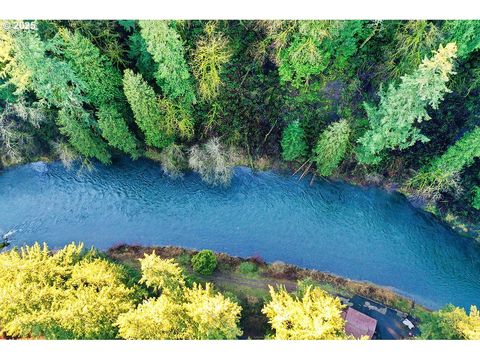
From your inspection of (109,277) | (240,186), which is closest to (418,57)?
(240,186)

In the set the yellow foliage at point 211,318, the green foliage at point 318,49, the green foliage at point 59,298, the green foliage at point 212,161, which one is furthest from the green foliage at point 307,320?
the green foliage at point 318,49

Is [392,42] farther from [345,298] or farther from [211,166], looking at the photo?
[345,298]

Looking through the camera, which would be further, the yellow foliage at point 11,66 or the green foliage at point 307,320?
the yellow foliage at point 11,66

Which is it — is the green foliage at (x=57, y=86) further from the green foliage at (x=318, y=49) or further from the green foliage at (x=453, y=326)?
the green foliage at (x=453, y=326)

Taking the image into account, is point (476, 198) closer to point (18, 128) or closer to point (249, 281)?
point (249, 281)

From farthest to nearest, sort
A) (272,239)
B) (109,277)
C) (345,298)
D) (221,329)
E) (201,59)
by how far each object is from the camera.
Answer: (272,239), (345,298), (201,59), (109,277), (221,329)

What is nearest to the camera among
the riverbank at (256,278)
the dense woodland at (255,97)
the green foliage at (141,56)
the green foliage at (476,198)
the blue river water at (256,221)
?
the dense woodland at (255,97)

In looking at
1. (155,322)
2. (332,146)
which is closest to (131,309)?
(155,322)

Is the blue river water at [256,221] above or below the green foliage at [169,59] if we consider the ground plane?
below
